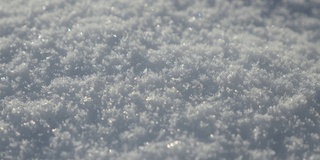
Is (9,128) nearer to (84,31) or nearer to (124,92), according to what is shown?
(124,92)

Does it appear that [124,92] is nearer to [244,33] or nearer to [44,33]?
[44,33]

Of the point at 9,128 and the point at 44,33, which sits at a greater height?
the point at 44,33

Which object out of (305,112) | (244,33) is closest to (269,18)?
(244,33)

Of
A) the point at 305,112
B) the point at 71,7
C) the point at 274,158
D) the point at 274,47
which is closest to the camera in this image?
the point at 274,158

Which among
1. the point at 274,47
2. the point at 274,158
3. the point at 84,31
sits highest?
the point at 84,31

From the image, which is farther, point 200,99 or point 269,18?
point 269,18

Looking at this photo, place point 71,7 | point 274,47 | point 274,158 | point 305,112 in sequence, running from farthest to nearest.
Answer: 1. point 71,7
2. point 274,47
3. point 305,112
4. point 274,158
